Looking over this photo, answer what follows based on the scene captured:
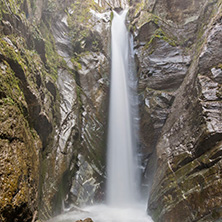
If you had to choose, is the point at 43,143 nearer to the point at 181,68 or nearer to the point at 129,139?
the point at 129,139

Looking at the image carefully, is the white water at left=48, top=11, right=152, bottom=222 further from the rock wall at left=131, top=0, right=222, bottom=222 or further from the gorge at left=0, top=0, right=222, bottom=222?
the rock wall at left=131, top=0, right=222, bottom=222

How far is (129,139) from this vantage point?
11.4 metres

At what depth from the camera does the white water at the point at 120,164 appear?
7891 millimetres

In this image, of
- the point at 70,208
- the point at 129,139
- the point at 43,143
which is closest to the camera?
the point at 43,143

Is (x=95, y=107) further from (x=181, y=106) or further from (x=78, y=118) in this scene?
(x=181, y=106)

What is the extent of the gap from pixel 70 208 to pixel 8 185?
5427 millimetres

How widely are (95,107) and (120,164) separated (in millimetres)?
3796

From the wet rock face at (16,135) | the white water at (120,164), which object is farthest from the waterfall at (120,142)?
the wet rock face at (16,135)

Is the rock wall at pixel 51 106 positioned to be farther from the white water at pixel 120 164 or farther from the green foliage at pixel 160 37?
the green foliage at pixel 160 37

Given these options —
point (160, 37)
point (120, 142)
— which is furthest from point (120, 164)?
point (160, 37)

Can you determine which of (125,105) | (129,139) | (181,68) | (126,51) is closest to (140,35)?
(126,51)

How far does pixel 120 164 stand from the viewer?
10.8m

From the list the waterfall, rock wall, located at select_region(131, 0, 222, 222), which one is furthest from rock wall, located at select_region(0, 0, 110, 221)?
rock wall, located at select_region(131, 0, 222, 222)

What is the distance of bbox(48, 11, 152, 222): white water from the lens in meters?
7.89
